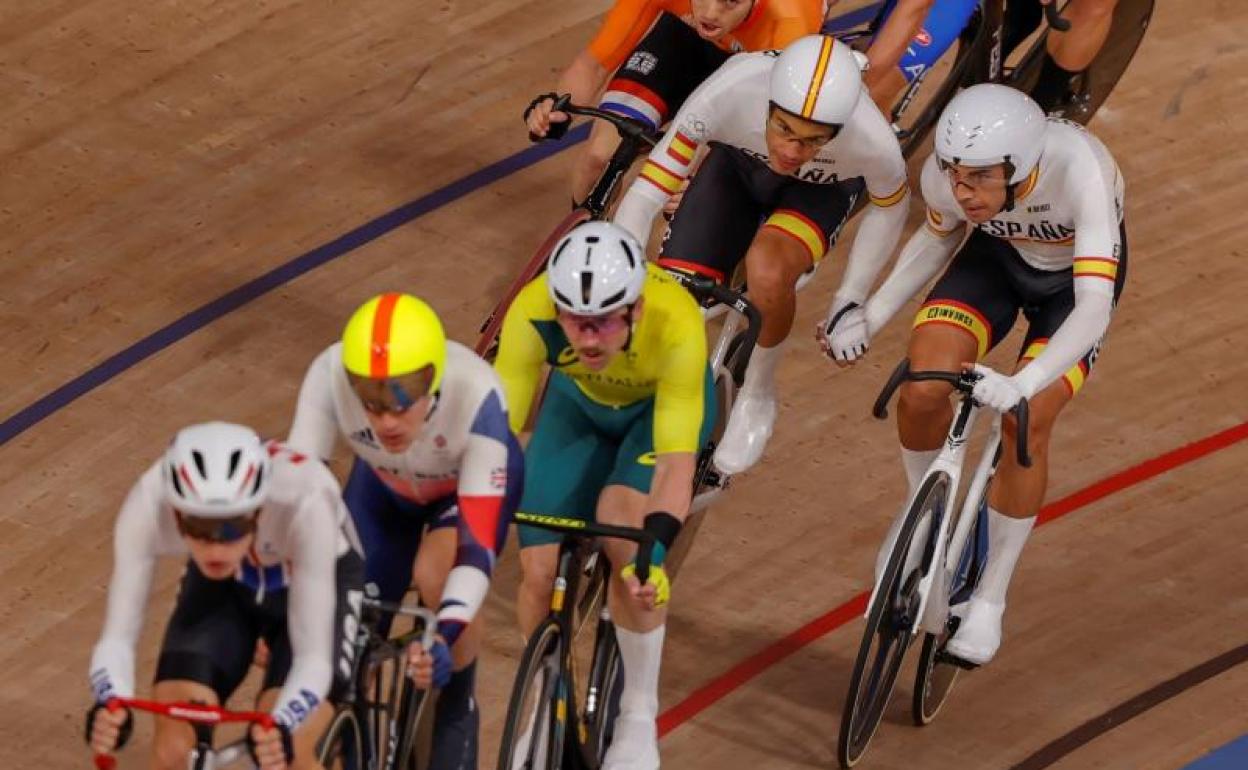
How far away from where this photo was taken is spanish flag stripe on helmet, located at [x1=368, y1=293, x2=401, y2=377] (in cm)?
532

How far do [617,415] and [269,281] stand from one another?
259 centimetres

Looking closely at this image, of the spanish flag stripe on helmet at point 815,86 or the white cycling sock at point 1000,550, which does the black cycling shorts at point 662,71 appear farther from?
the white cycling sock at point 1000,550

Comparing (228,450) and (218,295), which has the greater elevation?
(228,450)

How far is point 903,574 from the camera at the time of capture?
21.7 feet

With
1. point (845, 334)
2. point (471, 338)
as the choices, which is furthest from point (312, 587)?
point (471, 338)

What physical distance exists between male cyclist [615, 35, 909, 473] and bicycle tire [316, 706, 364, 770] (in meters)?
1.87

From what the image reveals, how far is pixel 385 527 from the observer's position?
5.92 meters

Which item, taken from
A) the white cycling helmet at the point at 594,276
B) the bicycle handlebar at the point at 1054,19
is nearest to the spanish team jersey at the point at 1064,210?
the white cycling helmet at the point at 594,276

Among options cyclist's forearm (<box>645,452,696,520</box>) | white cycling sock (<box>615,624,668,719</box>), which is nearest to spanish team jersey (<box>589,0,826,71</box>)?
cyclist's forearm (<box>645,452,696,520</box>)

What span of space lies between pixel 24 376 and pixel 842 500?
2.47 m

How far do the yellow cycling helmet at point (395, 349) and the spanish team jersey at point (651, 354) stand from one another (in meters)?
0.68

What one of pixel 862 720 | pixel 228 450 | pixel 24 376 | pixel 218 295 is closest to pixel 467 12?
pixel 218 295

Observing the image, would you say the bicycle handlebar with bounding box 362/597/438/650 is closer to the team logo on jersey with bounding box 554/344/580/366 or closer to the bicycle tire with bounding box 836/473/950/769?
the team logo on jersey with bounding box 554/344/580/366

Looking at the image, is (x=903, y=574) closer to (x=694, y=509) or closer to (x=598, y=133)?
(x=694, y=509)
